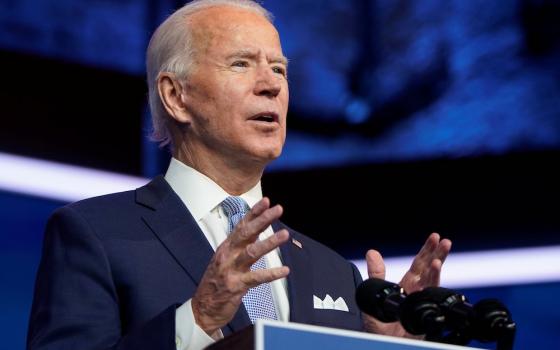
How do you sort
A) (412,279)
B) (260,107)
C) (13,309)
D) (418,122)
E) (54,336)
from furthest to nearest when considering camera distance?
(418,122) < (13,309) < (260,107) < (412,279) < (54,336)

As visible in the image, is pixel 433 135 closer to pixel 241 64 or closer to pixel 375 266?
pixel 241 64

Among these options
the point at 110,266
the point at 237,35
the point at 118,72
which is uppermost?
the point at 118,72

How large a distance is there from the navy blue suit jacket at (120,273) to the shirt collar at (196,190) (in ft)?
0.13

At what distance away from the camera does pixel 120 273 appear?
2229 mm

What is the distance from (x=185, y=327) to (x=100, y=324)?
0.26 meters

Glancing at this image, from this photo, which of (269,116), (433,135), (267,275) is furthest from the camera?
(433,135)

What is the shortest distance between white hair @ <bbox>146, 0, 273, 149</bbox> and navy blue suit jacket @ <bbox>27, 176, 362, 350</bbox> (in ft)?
1.07

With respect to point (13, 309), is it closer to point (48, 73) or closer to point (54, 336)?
point (48, 73)

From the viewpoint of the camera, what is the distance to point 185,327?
1939 mm

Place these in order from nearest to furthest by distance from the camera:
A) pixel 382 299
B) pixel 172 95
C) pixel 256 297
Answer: pixel 382 299
pixel 256 297
pixel 172 95

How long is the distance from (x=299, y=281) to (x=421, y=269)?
0.34m

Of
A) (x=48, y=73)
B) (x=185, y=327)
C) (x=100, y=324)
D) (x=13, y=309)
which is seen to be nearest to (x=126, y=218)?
(x=100, y=324)

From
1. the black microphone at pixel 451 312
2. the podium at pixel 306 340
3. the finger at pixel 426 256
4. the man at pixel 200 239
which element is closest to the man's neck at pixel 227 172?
the man at pixel 200 239

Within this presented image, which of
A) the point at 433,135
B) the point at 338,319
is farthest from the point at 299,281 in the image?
the point at 433,135
